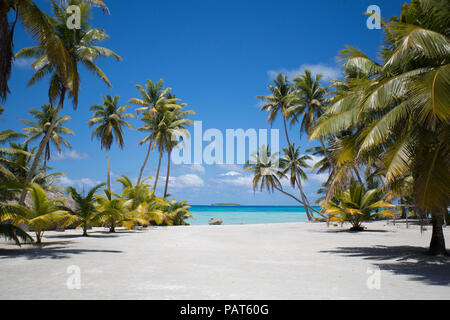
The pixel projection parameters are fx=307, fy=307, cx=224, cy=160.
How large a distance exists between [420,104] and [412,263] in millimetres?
3556

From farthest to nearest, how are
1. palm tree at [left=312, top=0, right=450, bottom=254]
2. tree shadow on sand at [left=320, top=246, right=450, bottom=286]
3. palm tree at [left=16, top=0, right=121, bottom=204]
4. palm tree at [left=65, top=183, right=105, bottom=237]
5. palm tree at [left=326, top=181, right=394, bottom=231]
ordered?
palm tree at [left=326, top=181, right=394, bottom=231]
palm tree at [left=16, top=0, right=121, bottom=204]
palm tree at [left=65, top=183, right=105, bottom=237]
palm tree at [left=312, top=0, right=450, bottom=254]
tree shadow on sand at [left=320, top=246, right=450, bottom=286]

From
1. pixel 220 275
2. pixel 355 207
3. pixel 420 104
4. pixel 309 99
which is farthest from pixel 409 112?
pixel 309 99

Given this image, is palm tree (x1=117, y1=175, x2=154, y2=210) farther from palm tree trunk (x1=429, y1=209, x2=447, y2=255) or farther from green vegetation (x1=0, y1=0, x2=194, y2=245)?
palm tree trunk (x1=429, y1=209, x2=447, y2=255)

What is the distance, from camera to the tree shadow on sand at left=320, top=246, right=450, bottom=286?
17.6ft

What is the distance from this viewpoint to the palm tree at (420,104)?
18.2 ft

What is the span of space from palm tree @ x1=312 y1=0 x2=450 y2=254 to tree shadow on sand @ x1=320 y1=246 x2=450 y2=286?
754 millimetres

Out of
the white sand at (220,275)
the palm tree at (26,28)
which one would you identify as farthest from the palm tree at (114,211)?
the palm tree at (26,28)

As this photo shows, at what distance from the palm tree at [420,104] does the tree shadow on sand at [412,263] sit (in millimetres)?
754

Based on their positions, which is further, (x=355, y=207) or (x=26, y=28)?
(x=355, y=207)

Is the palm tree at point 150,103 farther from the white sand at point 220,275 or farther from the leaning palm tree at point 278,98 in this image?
the white sand at point 220,275

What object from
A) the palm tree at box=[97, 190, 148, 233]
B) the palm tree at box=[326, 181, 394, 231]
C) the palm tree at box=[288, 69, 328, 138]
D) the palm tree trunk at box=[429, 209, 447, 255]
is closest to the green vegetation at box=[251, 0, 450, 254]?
the palm tree trunk at box=[429, 209, 447, 255]

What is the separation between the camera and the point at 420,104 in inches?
221

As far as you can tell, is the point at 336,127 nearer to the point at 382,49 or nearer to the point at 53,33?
the point at 382,49

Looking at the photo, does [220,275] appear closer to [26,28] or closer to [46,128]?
[26,28]
